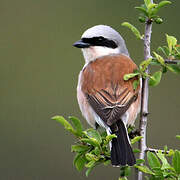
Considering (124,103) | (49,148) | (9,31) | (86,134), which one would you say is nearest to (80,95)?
(124,103)

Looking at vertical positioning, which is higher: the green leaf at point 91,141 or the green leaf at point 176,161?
the green leaf at point 91,141

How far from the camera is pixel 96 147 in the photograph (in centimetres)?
226

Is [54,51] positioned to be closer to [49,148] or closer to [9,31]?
[9,31]

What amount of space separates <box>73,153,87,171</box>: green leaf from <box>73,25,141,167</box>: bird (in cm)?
15

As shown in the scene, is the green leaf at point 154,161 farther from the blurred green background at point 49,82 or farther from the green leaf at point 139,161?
the blurred green background at point 49,82

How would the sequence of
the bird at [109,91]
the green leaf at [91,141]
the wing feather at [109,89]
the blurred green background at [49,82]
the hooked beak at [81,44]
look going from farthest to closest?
the blurred green background at [49,82], the hooked beak at [81,44], the wing feather at [109,89], the bird at [109,91], the green leaf at [91,141]

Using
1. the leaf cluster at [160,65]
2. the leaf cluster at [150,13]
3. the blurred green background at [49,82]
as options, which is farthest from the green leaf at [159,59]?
the blurred green background at [49,82]

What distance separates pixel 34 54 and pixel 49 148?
5.05ft

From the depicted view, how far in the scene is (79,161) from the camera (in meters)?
2.38

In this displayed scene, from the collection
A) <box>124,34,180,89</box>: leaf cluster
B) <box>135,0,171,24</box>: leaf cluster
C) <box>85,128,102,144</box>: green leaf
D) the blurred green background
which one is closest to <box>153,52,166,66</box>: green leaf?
<box>124,34,180,89</box>: leaf cluster

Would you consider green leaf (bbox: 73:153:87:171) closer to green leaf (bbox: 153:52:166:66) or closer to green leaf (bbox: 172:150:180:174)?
green leaf (bbox: 172:150:180:174)

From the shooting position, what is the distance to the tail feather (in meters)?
2.33

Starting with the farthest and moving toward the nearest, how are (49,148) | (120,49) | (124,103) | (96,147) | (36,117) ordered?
1. (36,117)
2. (49,148)
3. (120,49)
4. (124,103)
5. (96,147)

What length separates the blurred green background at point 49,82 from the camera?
16.4 feet
